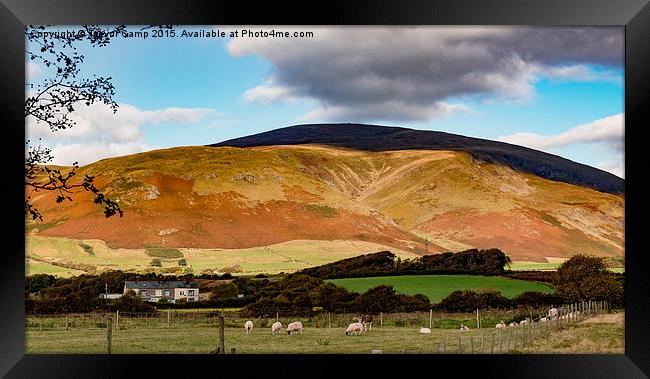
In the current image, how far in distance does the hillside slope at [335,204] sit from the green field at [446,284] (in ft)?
0.93

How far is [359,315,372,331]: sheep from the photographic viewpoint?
6.64m

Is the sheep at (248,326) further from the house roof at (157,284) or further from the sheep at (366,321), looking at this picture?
the sheep at (366,321)

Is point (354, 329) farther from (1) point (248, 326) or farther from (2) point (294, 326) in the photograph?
(1) point (248, 326)

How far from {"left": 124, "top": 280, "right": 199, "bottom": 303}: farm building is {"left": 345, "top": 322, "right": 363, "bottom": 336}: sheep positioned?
1532 mm

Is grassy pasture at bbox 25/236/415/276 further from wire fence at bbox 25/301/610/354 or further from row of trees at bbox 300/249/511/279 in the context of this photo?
wire fence at bbox 25/301/610/354

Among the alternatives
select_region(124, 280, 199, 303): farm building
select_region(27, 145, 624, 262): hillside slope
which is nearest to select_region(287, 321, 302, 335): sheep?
select_region(27, 145, 624, 262): hillside slope

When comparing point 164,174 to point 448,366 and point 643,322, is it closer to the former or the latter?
point 448,366

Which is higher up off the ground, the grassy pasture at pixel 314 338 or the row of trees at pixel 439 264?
the row of trees at pixel 439 264

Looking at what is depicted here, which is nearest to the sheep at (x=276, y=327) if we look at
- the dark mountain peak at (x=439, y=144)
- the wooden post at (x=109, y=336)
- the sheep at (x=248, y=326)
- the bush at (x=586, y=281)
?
the sheep at (x=248, y=326)

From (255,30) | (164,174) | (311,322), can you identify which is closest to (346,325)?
(311,322)
